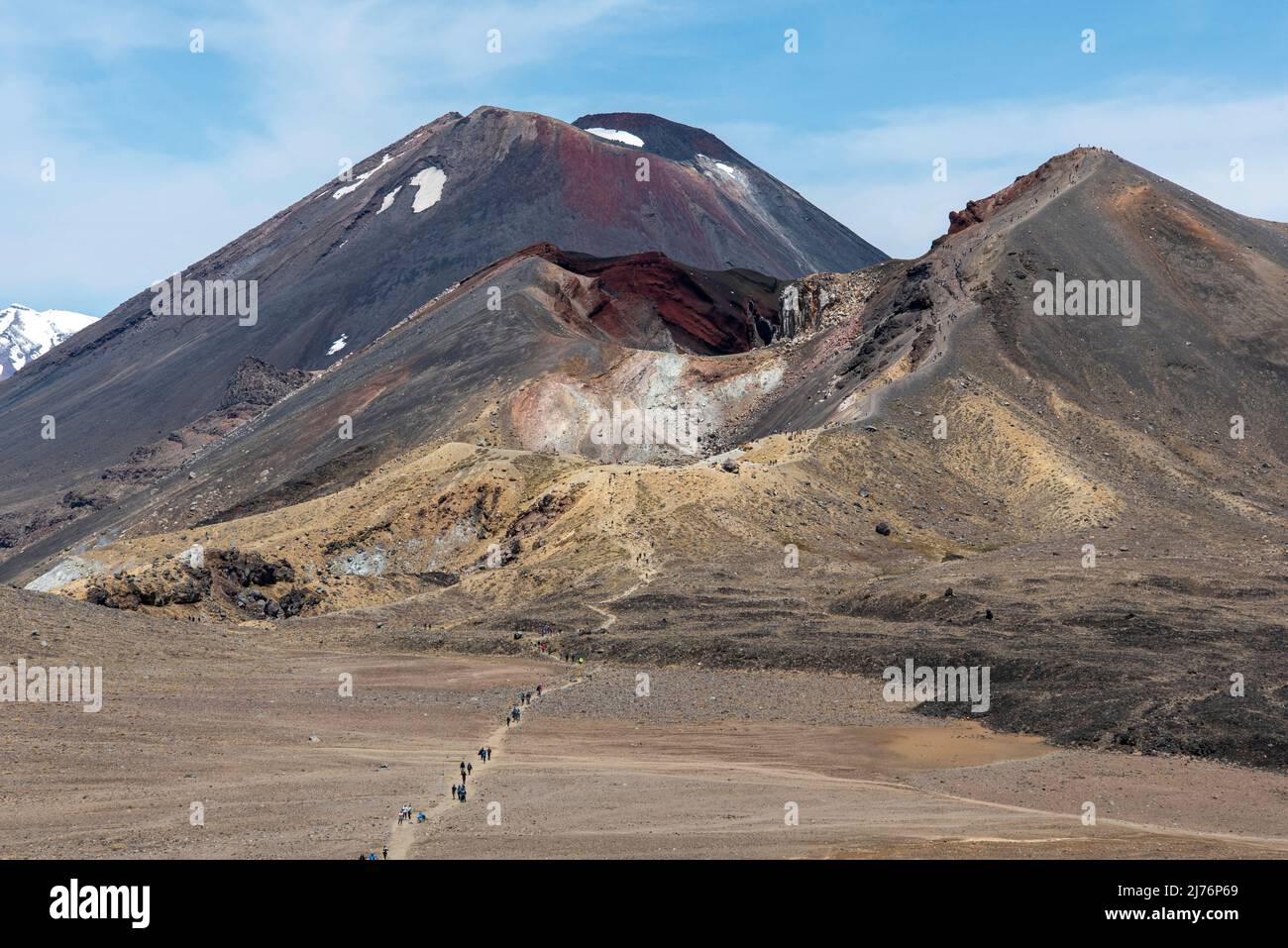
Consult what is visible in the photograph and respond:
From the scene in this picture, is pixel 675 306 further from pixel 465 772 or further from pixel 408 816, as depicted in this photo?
pixel 408 816

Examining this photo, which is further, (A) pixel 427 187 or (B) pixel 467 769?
(A) pixel 427 187

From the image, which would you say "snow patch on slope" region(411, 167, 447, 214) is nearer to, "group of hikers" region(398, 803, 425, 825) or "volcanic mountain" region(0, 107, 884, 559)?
"volcanic mountain" region(0, 107, 884, 559)

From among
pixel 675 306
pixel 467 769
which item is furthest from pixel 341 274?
pixel 467 769

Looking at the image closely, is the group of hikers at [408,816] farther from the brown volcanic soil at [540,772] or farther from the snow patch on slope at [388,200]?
the snow patch on slope at [388,200]

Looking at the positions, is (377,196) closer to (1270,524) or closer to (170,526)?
(170,526)

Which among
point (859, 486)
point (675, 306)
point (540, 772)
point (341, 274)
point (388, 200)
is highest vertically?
point (388, 200)
